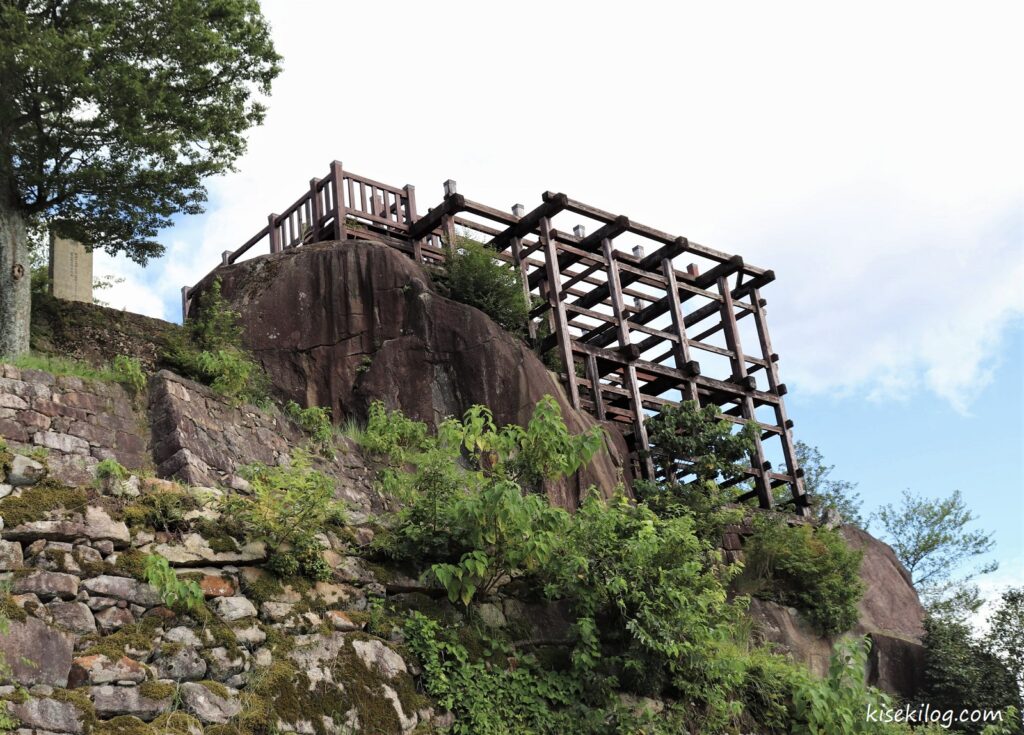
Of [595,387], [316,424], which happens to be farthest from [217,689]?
[595,387]

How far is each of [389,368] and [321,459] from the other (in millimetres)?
3911

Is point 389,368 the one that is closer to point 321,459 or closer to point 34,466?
point 321,459

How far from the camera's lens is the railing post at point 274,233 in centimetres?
2222

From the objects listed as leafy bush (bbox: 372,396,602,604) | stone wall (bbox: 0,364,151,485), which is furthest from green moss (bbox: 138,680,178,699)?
stone wall (bbox: 0,364,151,485)

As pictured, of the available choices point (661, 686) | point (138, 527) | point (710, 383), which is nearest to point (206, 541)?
point (138, 527)

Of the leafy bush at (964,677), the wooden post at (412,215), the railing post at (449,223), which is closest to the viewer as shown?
the leafy bush at (964,677)

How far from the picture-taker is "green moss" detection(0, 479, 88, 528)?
8078 millimetres

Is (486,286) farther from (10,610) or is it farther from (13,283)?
(10,610)

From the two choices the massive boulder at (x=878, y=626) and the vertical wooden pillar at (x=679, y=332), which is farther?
the vertical wooden pillar at (x=679, y=332)

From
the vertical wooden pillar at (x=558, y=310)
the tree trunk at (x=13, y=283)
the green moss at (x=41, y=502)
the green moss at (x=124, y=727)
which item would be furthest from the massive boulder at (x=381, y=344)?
the green moss at (x=124, y=727)

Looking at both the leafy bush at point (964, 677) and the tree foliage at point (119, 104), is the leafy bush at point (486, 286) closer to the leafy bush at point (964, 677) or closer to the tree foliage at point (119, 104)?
the tree foliage at point (119, 104)

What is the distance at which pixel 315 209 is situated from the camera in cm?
2142

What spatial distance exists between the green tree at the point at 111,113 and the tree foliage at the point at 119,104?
0.06 feet

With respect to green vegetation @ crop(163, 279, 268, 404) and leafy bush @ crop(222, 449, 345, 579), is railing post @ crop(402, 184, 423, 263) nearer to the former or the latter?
green vegetation @ crop(163, 279, 268, 404)
